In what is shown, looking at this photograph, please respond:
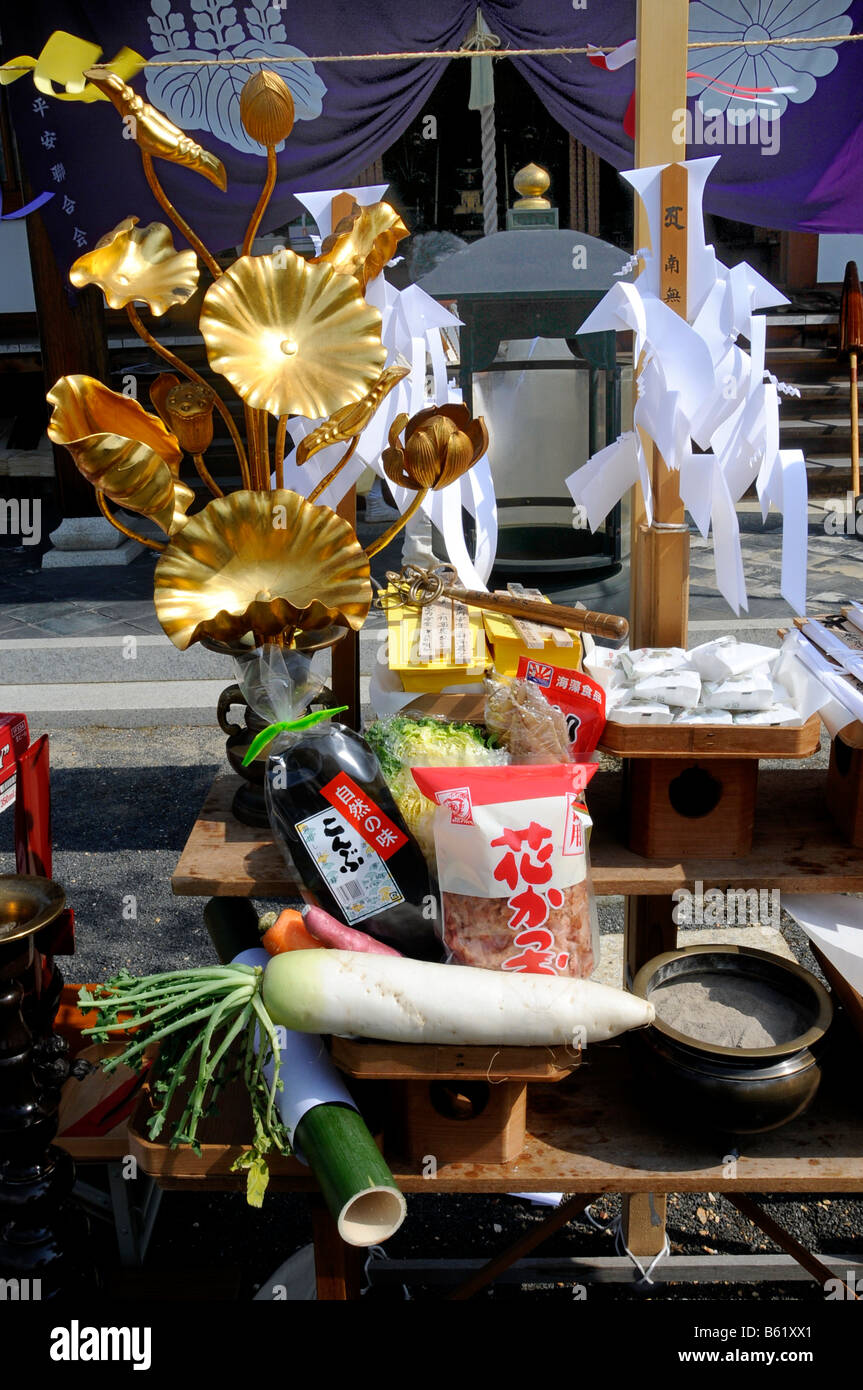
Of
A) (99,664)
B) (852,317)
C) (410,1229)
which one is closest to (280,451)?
Result: (410,1229)

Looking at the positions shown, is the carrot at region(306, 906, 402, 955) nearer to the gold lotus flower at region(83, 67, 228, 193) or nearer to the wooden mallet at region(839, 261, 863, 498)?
the gold lotus flower at region(83, 67, 228, 193)

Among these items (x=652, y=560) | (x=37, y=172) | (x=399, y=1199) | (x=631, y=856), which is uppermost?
(x=37, y=172)

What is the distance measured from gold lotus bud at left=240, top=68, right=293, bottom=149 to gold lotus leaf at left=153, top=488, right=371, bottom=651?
67 cm

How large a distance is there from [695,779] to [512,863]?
0.46 metres

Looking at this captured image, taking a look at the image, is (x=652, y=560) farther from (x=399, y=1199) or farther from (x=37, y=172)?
(x=37, y=172)

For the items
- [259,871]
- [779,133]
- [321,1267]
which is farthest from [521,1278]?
[779,133]

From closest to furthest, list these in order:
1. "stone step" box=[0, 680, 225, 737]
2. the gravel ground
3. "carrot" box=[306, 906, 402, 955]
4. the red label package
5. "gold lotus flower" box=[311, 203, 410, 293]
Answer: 1. "carrot" box=[306, 906, 402, 955]
2. "gold lotus flower" box=[311, 203, 410, 293]
3. the gravel ground
4. the red label package
5. "stone step" box=[0, 680, 225, 737]

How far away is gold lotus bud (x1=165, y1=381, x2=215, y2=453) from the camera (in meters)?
2.06

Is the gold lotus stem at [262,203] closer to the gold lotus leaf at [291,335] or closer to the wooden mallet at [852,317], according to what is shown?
the gold lotus leaf at [291,335]

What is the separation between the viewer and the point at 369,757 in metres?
1.86

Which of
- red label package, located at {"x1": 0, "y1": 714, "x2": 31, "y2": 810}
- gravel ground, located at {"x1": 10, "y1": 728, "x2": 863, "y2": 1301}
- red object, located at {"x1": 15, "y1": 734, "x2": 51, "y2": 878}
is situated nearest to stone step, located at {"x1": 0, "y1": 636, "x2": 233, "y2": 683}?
gravel ground, located at {"x1": 10, "y1": 728, "x2": 863, "y2": 1301}

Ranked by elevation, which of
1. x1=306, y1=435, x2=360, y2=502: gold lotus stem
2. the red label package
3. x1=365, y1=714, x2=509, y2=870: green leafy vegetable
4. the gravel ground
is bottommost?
the gravel ground

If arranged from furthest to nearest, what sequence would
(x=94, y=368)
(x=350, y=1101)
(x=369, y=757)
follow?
(x=94, y=368)
(x=369, y=757)
(x=350, y=1101)
